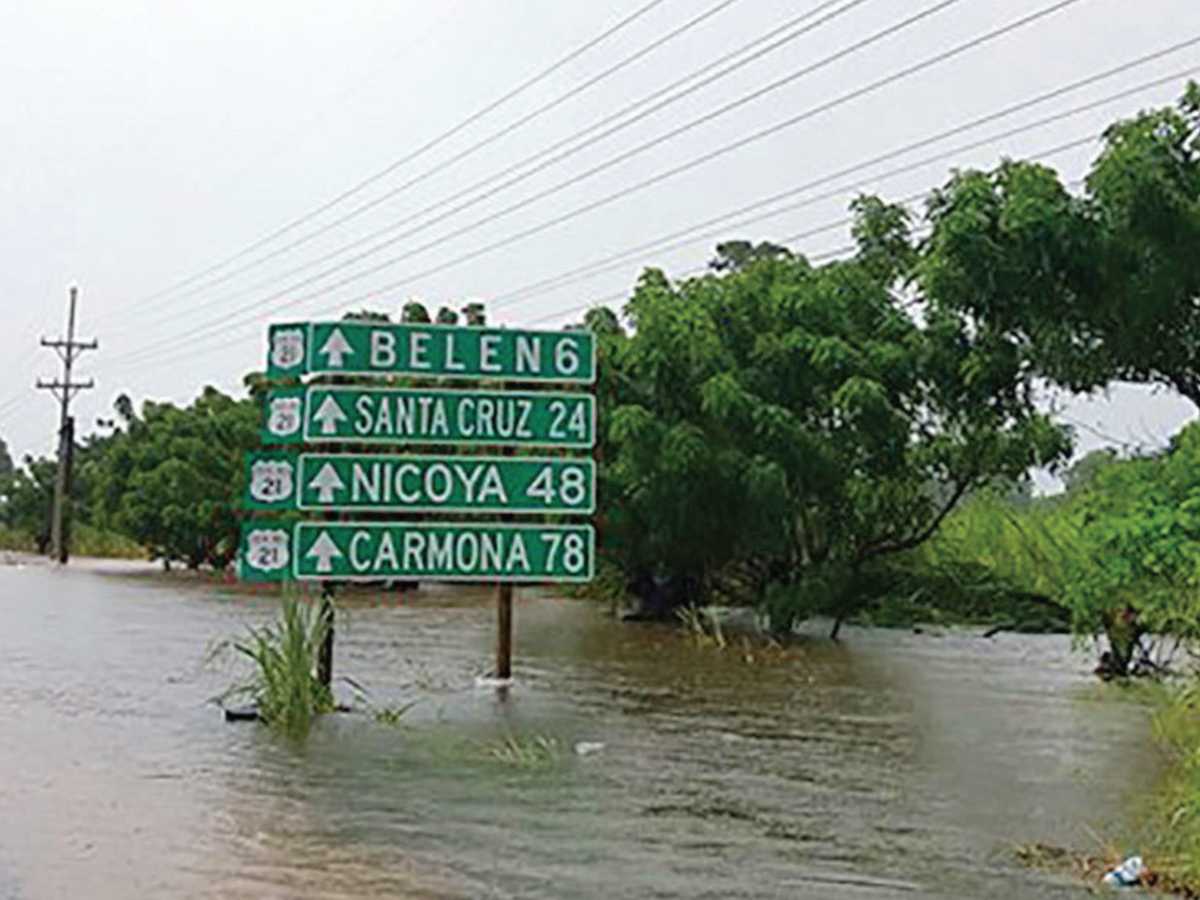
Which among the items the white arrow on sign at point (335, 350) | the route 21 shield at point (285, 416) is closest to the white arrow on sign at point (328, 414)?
the route 21 shield at point (285, 416)

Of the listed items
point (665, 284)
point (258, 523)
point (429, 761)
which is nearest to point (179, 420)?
point (665, 284)

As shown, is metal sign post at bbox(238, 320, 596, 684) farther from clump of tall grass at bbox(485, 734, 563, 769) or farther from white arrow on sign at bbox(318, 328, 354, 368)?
clump of tall grass at bbox(485, 734, 563, 769)

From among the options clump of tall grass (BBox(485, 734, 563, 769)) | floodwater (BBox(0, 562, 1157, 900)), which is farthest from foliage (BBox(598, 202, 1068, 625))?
clump of tall grass (BBox(485, 734, 563, 769))

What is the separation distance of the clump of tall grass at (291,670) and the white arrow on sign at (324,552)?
668mm

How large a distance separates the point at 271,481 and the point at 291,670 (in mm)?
1744

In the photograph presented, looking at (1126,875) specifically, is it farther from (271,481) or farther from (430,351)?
(271,481)

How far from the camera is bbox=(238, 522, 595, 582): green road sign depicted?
39.6 feet

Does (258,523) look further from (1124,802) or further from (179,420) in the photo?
(179,420)

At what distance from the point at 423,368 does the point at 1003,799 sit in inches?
219

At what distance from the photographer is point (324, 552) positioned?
12211mm

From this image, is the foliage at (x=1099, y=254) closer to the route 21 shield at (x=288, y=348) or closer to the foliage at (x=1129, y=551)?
the foliage at (x=1129, y=551)

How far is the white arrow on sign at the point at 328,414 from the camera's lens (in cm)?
1225

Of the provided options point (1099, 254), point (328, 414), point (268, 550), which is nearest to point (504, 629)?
point (268, 550)

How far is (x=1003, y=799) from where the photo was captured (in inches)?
347
